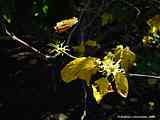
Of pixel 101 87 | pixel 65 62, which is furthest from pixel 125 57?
pixel 65 62

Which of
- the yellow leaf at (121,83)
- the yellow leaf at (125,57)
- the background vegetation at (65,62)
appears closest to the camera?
the yellow leaf at (121,83)

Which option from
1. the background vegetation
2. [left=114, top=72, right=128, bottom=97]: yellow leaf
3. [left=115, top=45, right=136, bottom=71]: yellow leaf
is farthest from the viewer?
the background vegetation

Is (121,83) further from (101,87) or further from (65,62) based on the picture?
(65,62)

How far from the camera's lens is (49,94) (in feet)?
8.13

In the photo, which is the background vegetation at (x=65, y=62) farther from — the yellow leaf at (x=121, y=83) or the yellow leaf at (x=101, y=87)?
the yellow leaf at (x=121, y=83)

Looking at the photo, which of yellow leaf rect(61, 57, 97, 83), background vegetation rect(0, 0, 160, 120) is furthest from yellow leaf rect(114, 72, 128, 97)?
background vegetation rect(0, 0, 160, 120)

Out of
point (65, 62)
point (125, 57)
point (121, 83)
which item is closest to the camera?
point (121, 83)

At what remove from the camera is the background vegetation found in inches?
92.0

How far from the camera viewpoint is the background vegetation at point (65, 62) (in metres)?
2.34

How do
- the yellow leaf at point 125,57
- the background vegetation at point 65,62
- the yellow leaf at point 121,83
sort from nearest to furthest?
the yellow leaf at point 121,83, the yellow leaf at point 125,57, the background vegetation at point 65,62

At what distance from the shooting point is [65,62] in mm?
2357

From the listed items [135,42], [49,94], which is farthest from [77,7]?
[49,94]

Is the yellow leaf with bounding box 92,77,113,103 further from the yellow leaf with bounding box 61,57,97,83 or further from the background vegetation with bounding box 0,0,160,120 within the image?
the background vegetation with bounding box 0,0,160,120

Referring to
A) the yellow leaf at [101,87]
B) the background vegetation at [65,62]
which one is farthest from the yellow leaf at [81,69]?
the background vegetation at [65,62]
